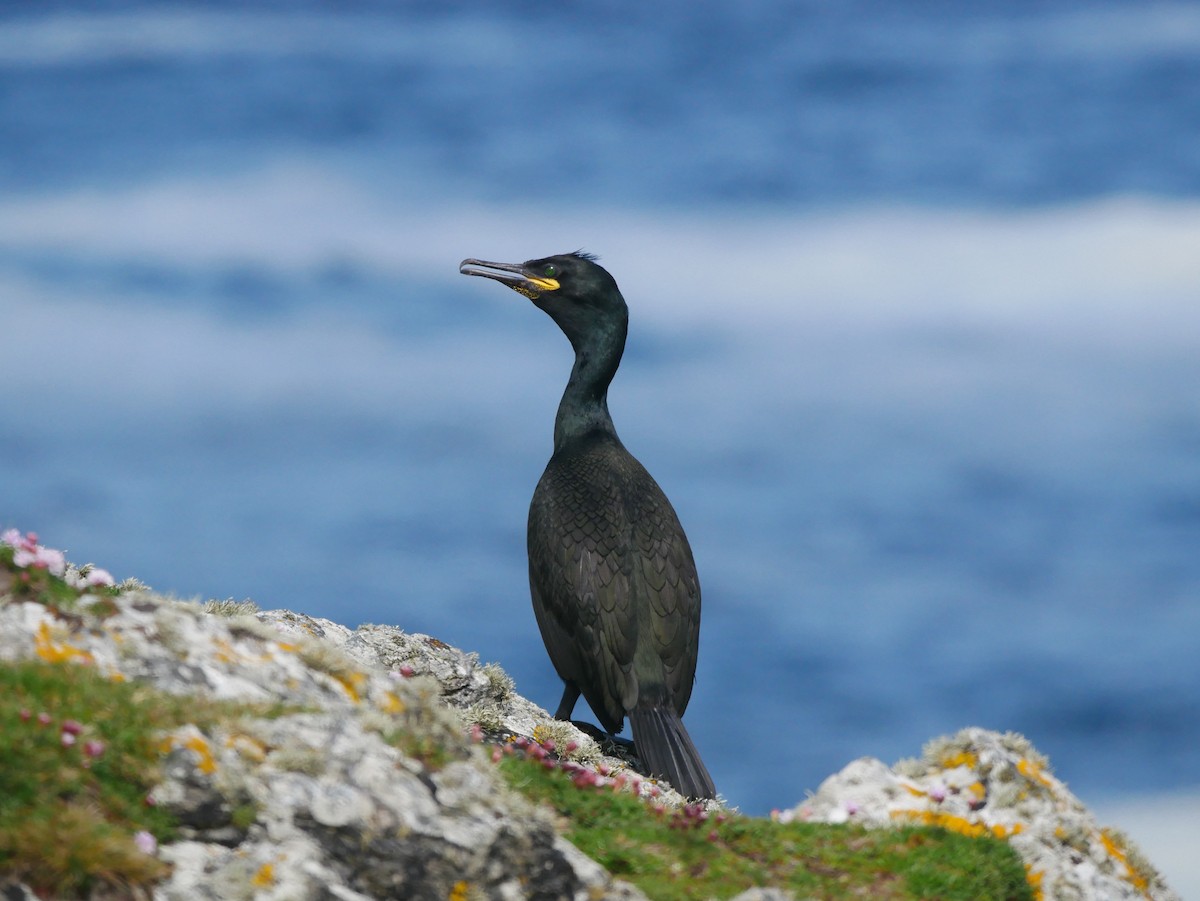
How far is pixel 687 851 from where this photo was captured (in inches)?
306

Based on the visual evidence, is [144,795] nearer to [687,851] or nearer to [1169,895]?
[687,851]

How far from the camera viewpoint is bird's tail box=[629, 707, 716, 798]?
11.7 m

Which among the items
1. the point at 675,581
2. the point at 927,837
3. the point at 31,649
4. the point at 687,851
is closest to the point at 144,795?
the point at 31,649

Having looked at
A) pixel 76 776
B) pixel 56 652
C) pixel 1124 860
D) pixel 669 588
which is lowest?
pixel 76 776

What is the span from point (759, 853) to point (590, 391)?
25.2 feet

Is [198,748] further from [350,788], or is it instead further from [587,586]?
[587,586]

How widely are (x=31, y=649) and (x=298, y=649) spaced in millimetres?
1367

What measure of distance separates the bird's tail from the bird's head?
170 inches

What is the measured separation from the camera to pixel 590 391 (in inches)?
590

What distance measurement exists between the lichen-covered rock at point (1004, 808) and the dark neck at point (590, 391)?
→ 252 inches

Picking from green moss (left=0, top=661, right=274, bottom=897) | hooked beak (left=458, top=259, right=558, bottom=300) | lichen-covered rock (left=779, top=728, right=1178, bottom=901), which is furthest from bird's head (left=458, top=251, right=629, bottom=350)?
green moss (left=0, top=661, right=274, bottom=897)

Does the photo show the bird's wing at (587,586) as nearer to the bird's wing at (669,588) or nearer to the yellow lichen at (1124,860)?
the bird's wing at (669,588)

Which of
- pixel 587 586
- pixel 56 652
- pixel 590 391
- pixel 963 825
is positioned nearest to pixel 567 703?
pixel 587 586

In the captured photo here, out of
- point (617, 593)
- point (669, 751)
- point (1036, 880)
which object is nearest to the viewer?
point (1036, 880)
